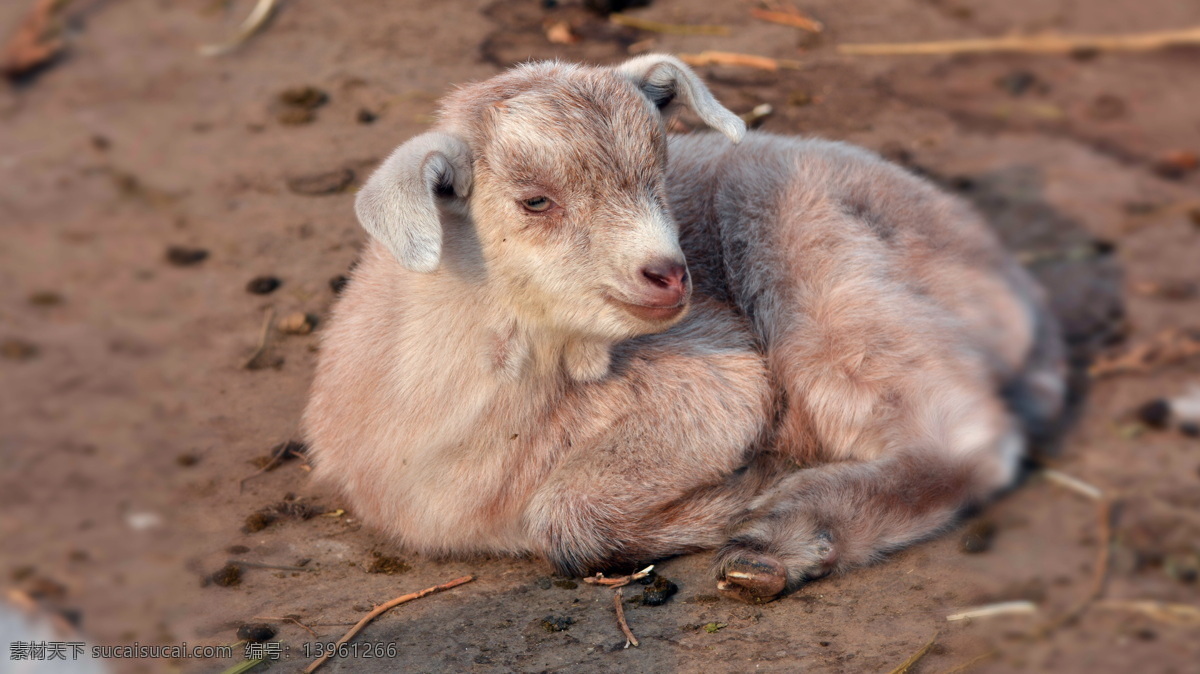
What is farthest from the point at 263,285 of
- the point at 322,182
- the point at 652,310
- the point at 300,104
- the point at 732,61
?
the point at 732,61

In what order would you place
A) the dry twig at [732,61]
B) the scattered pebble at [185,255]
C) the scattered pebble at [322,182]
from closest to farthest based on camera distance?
the scattered pebble at [185,255], the scattered pebble at [322,182], the dry twig at [732,61]

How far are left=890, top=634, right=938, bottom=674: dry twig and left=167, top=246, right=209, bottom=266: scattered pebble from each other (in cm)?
462

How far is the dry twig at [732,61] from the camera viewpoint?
7.62 m

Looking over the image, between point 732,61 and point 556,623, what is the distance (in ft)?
16.8

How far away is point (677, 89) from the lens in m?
4.27

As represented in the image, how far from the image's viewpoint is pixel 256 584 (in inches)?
162

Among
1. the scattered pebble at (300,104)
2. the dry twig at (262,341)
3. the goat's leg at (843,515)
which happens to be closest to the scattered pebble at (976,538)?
the goat's leg at (843,515)

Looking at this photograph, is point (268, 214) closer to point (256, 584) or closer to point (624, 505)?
point (256, 584)

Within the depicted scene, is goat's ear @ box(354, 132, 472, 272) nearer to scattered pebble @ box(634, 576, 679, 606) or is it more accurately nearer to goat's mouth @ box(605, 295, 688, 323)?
goat's mouth @ box(605, 295, 688, 323)

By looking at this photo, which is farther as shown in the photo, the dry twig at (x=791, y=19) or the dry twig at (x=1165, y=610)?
the dry twig at (x=791, y=19)

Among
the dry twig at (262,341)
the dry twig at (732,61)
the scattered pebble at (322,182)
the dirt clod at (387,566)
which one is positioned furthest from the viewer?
the dry twig at (732,61)

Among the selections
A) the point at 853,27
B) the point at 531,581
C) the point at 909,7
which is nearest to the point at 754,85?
the point at 853,27

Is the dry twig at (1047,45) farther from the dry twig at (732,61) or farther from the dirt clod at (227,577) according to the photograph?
the dirt clod at (227,577)

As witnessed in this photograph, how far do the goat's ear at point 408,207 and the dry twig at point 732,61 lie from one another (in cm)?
441
